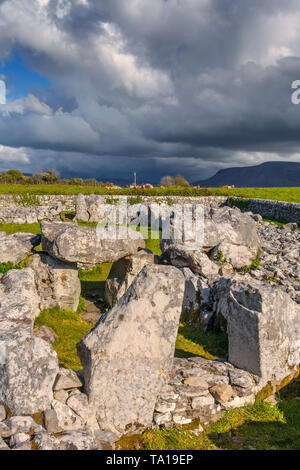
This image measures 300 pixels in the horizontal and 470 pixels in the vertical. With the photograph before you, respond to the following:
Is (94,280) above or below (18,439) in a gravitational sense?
below

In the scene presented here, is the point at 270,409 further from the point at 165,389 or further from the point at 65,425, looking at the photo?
the point at 65,425

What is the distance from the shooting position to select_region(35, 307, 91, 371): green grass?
6.84m

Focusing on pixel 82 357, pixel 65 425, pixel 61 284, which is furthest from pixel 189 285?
pixel 65 425

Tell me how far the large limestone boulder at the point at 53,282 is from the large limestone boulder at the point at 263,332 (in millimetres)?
5372

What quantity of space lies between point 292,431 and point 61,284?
22.8 feet

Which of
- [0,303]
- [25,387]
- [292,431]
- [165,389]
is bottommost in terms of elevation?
[292,431]

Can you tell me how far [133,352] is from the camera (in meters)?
4.96

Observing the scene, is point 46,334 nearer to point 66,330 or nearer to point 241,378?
point 66,330

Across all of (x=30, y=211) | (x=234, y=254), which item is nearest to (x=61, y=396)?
(x=234, y=254)

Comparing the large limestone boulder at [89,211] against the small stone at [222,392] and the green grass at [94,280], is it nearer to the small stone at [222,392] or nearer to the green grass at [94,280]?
the green grass at [94,280]

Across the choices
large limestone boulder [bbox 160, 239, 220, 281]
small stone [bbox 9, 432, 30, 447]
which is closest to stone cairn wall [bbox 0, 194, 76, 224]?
large limestone boulder [bbox 160, 239, 220, 281]

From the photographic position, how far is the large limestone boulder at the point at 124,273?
1030 centimetres

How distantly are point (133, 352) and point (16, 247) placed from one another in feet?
22.8

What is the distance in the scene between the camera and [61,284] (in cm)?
998
